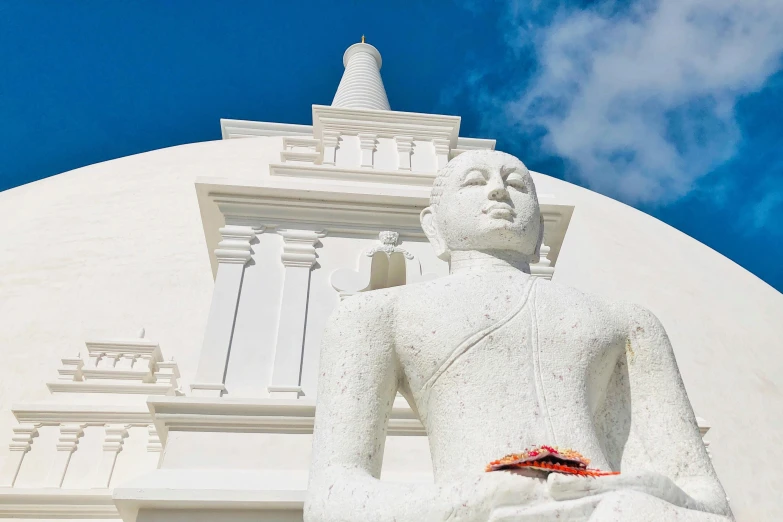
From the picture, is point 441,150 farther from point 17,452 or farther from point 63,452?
point 17,452

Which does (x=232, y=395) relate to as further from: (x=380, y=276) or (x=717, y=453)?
(x=717, y=453)

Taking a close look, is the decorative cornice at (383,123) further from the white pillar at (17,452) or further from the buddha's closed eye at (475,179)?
the buddha's closed eye at (475,179)

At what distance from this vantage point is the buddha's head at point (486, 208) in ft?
8.95

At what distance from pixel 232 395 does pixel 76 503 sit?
2.26 m

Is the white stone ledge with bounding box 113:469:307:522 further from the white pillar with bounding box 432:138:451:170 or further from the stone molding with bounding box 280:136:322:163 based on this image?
the white pillar with bounding box 432:138:451:170

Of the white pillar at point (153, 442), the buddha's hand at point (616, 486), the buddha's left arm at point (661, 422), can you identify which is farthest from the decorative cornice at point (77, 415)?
the buddha's hand at point (616, 486)

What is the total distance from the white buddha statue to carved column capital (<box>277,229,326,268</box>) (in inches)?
106

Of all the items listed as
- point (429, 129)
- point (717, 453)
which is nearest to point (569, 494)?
point (429, 129)

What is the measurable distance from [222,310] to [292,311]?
490mm

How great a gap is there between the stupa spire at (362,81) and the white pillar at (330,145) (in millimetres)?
4690

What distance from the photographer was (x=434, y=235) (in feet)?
9.89

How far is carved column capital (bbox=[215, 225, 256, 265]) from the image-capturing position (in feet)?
17.0

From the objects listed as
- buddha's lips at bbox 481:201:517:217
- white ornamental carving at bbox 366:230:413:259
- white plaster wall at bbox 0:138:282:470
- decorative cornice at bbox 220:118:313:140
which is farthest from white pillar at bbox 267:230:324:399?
decorative cornice at bbox 220:118:313:140

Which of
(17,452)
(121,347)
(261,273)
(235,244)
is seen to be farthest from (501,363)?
(121,347)
